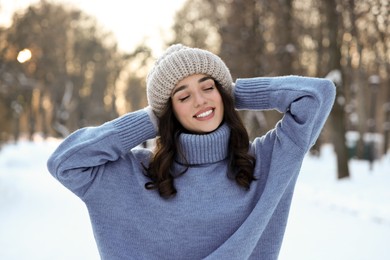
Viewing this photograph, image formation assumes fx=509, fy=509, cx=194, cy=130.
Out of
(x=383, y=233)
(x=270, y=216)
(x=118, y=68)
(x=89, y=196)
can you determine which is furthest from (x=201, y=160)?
(x=118, y=68)

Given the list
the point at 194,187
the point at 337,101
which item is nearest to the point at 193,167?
the point at 194,187

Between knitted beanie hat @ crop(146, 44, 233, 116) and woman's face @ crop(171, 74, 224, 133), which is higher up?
knitted beanie hat @ crop(146, 44, 233, 116)

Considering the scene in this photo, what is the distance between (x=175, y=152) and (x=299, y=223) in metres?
5.32

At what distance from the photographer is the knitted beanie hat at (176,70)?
2.38 m

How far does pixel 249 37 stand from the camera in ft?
A: 65.2

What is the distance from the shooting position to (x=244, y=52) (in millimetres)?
19641

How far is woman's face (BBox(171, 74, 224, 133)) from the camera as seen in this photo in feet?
7.84

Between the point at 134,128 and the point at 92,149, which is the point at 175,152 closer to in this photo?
the point at 134,128

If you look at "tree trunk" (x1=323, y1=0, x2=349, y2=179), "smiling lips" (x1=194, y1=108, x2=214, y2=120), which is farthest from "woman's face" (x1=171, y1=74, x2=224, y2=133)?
"tree trunk" (x1=323, y1=0, x2=349, y2=179)

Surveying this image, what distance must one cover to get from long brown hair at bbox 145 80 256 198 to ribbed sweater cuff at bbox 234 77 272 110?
0.07 meters

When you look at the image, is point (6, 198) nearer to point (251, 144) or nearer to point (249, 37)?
point (251, 144)

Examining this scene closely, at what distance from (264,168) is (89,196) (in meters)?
→ 0.83

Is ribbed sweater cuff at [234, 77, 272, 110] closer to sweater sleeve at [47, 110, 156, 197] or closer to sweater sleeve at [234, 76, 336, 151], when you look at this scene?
sweater sleeve at [234, 76, 336, 151]

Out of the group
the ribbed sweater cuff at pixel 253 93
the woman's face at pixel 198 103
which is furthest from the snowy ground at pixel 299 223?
the woman's face at pixel 198 103
